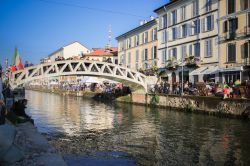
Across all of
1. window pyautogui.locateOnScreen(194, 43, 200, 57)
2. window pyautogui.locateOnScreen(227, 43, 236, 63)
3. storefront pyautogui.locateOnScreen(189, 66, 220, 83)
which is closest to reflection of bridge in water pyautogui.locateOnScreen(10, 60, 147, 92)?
storefront pyautogui.locateOnScreen(189, 66, 220, 83)

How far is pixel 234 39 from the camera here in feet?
104

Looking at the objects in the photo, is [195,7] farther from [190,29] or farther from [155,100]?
[155,100]

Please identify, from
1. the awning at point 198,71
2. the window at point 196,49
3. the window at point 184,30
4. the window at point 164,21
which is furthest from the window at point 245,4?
the window at point 164,21

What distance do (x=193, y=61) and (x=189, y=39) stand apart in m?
3.51

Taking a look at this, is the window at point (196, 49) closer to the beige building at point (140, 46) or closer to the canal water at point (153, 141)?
the beige building at point (140, 46)

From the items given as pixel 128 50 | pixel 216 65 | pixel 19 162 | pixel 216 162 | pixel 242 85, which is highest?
pixel 128 50

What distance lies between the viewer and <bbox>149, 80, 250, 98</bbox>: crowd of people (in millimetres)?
25475

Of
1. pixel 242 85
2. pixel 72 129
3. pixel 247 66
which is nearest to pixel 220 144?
pixel 72 129

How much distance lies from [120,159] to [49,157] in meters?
4.90

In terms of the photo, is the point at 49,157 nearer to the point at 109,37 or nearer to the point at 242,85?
the point at 242,85

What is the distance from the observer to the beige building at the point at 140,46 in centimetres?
4872

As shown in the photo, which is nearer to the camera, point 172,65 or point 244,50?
point 244,50

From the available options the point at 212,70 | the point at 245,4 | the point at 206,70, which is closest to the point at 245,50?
the point at 245,4

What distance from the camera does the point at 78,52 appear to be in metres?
113
